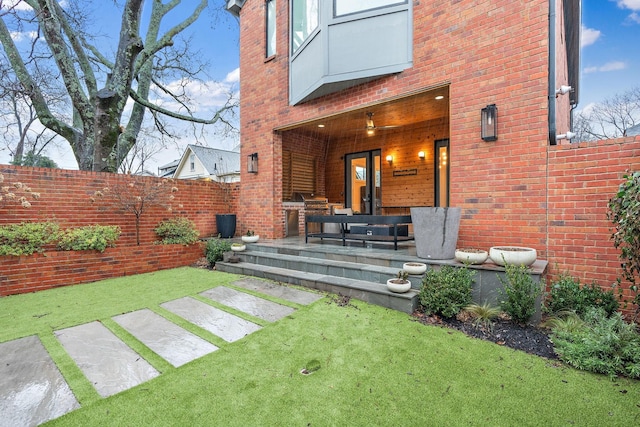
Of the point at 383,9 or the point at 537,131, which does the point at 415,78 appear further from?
the point at 537,131

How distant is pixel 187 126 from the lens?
41.1ft

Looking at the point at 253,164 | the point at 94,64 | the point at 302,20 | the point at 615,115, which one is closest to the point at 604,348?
the point at 253,164

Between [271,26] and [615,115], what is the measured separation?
73.6 ft

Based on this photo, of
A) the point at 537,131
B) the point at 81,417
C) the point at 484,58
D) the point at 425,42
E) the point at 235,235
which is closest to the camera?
Result: the point at 81,417

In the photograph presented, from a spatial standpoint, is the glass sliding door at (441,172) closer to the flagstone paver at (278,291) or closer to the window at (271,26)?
the window at (271,26)

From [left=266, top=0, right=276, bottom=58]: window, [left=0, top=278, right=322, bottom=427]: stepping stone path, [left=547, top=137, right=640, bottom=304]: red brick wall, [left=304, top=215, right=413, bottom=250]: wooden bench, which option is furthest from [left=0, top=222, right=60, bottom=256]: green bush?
[left=547, top=137, right=640, bottom=304]: red brick wall

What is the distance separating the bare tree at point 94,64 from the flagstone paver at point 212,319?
20.4ft

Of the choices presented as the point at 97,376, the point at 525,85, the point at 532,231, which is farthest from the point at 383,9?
the point at 97,376

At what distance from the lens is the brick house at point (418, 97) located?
398 centimetres

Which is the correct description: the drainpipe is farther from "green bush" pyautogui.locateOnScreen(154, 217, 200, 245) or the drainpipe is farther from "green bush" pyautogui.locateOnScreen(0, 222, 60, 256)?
"green bush" pyautogui.locateOnScreen(0, 222, 60, 256)

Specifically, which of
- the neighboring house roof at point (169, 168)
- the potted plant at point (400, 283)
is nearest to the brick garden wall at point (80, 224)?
the potted plant at point (400, 283)

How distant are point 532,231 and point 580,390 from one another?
2.23m

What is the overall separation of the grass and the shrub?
54cm

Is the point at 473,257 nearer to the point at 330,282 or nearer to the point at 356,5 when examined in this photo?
the point at 330,282
